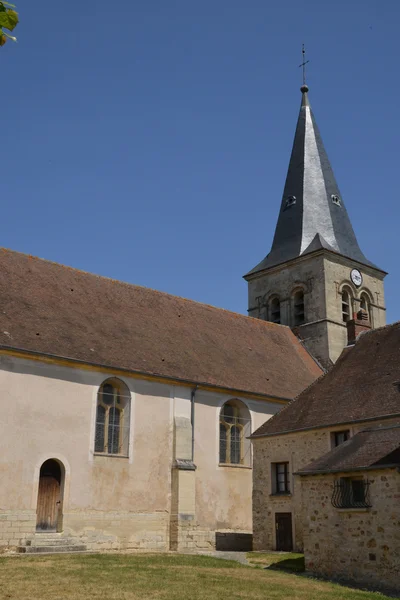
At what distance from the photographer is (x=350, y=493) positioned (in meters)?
12.9

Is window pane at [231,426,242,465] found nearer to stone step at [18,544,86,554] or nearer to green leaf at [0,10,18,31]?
stone step at [18,544,86,554]

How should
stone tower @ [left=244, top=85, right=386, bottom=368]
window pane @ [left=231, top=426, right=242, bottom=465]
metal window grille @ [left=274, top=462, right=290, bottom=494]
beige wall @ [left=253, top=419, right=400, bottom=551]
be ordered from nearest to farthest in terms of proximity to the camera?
1. beige wall @ [left=253, top=419, right=400, bottom=551]
2. metal window grille @ [left=274, top=462, right=290, bottom=494]
3. window pane @ [left=231, top=426, right=242, bottom=465]
4. stone tower @ [left=244, top=85, right=386, bottom=368]

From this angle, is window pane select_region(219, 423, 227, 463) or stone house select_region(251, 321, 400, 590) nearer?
stone house select_region(251, 321, 400, 590)

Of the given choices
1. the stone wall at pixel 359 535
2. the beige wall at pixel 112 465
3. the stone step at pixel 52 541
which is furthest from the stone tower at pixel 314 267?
the stone step at pixel 52 541

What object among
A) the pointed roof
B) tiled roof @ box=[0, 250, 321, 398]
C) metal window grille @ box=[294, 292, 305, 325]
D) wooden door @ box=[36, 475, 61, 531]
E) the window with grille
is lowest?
wooden door @ box=[36, 475, 61, 531]

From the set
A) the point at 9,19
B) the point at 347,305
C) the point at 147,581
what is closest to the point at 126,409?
the point at 147,581

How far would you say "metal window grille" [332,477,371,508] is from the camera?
41.2ft

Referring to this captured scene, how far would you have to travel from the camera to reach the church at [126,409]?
1641cm

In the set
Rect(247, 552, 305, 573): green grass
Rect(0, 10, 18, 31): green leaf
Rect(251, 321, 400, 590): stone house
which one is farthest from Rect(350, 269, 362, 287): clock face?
Rect(0, 10, 18, 31): green leaf

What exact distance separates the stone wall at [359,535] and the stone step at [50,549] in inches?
236

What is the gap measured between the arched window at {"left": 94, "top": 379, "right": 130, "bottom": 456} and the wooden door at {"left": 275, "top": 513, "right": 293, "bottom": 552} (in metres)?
4.80

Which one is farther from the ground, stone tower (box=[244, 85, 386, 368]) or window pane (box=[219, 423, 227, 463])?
stone tower (box=[244, 85, 386, 368])

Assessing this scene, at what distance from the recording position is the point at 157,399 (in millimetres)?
19156

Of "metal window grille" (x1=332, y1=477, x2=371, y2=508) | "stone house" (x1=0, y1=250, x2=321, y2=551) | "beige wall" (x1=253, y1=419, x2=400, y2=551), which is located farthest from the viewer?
"beige wall" (x1=253, y1=419, x2=400, y2=551)
